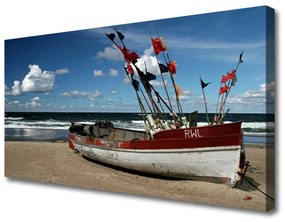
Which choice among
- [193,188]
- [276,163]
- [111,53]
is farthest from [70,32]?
[276,163]

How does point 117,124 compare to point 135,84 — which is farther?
point 117,124

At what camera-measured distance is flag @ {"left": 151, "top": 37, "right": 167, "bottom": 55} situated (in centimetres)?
452

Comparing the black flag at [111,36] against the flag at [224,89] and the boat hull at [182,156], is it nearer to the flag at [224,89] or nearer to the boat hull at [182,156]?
the boat hull at [182,156]

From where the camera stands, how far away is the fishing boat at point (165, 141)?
Answer: 4133mm

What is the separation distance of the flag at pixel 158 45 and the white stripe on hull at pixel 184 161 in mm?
989

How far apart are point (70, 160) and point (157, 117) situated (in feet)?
4.50

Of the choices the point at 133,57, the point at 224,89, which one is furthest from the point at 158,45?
the point at 224,89

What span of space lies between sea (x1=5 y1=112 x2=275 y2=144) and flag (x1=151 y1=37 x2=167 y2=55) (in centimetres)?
70

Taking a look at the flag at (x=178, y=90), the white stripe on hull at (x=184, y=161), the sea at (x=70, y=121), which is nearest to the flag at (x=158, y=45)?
the flag at (x=178, y=90)

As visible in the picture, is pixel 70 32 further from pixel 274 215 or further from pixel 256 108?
pixel 274 215

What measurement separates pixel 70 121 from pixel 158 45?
4.81 ft

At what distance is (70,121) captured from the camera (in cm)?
531

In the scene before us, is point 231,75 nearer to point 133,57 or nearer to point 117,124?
point 133,57

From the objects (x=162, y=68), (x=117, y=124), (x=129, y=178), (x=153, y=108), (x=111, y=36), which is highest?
(x=111, y=36)
